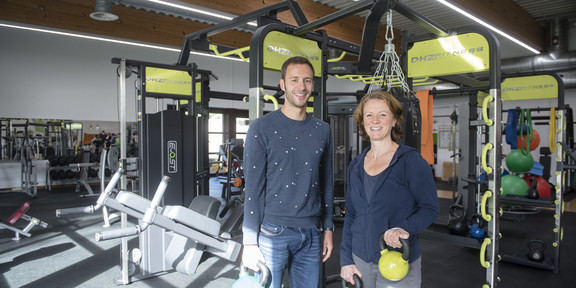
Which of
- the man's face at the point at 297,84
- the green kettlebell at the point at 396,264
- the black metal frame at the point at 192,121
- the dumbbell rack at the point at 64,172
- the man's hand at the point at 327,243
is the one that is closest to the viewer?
the green kettlebell at the point at 396,264

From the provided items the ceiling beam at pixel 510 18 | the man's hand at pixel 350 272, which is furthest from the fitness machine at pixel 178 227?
the ceiling beam at pixel 510 18

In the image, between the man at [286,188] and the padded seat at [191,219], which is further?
the padded seat at [191,219]

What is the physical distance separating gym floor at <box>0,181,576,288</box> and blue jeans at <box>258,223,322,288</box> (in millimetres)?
1945

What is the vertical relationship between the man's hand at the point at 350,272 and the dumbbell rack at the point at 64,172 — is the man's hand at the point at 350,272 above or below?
above

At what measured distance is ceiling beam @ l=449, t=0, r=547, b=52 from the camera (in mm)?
5385

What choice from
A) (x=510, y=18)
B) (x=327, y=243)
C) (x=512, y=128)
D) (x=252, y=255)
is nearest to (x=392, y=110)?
(x=327, y=243)

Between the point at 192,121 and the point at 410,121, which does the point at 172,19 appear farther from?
the point at 410,121

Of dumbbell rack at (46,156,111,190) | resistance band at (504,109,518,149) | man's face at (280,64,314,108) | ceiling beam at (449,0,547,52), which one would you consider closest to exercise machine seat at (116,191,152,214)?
man's face at (280,64,314,108)

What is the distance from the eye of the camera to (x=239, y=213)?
3041 mm

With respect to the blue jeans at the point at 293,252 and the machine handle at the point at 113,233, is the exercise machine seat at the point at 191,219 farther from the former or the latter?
the blue jeans at the point at 293,252

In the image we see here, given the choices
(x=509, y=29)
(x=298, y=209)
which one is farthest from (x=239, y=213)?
(x=509, y=29)

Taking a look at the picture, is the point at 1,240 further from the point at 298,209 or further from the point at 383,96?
the point at 383,96

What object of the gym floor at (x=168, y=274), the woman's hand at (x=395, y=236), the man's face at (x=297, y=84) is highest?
the man's face at (x=297, y=84)

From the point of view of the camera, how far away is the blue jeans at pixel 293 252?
1.64 m
